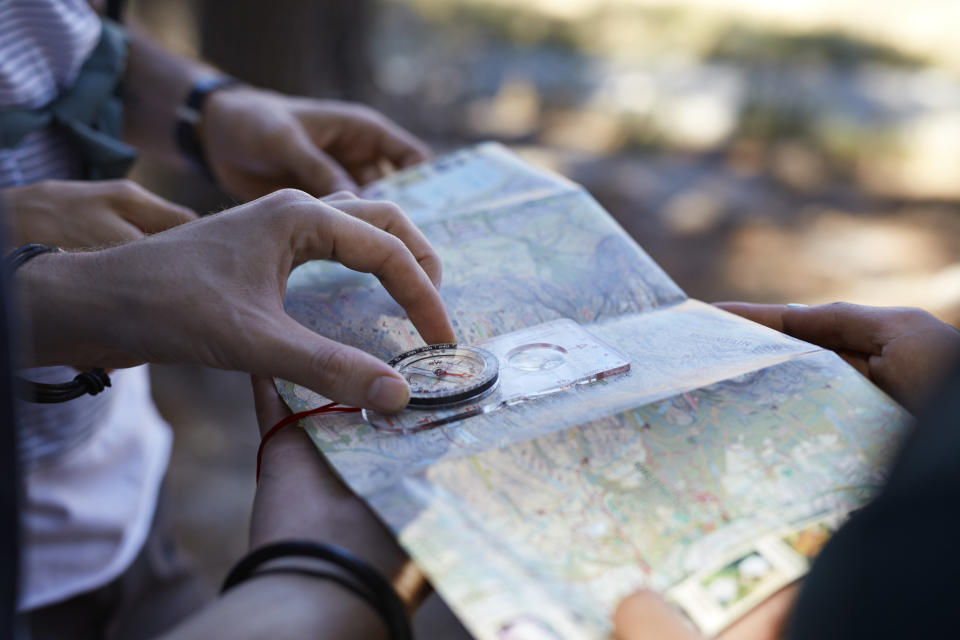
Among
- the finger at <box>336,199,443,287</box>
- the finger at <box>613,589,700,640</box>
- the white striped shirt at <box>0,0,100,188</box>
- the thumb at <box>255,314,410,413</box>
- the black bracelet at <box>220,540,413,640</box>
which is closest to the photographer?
the finger at <box>613,589,700,640</box>

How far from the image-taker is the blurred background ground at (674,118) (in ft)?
11.9

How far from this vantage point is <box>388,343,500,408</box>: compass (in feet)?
3.67

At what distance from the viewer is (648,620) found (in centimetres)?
79

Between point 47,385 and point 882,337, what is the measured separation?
127 cm

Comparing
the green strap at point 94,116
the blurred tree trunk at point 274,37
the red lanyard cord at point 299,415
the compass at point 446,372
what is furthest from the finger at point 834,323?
the blurred tree trunk at point 274,37

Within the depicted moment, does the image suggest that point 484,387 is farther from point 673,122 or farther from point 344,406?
point 673,122

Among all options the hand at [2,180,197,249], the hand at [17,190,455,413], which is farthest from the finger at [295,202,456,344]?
the hand at [2,180,197,249]

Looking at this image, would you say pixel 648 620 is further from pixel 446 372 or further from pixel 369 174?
pixel 369 174

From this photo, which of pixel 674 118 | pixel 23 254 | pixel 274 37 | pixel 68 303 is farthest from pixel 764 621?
pixel 674 118

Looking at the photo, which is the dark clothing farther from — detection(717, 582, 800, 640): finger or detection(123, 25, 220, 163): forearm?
detection(123, 25, 220, 163): forearm

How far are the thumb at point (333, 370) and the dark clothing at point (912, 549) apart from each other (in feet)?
2.00

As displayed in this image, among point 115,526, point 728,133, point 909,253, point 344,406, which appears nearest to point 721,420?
point 344,406

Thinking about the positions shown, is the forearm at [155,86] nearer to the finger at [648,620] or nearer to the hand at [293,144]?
the hand at [293,144]

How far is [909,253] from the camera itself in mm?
4391
